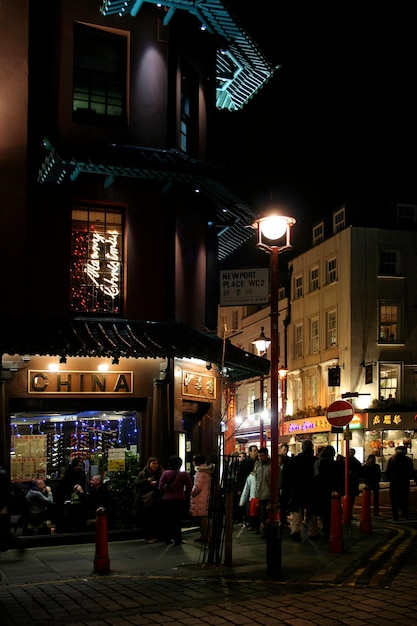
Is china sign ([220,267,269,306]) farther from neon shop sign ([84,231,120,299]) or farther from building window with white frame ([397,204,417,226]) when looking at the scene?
building window with white frame ([397,204,417,226])

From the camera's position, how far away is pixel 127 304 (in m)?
17.8

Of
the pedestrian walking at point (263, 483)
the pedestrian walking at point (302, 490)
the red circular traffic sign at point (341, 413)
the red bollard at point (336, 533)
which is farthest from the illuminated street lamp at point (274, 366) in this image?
the red circular traffic sign at point (341, 413)

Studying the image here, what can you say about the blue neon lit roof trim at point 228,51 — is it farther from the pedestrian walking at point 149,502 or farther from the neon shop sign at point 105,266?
the pedestrian walking at point 149,502

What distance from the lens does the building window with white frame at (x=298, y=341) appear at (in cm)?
4675

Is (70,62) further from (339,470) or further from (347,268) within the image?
(347,268)

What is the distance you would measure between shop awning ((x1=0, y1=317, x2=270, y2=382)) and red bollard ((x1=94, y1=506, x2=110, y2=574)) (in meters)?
4.34

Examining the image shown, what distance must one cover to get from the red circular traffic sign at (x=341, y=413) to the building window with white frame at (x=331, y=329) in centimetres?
2472

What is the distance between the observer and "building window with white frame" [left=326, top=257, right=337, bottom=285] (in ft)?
139

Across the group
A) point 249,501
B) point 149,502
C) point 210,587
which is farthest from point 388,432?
point 210,587

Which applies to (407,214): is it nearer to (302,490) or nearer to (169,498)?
(302,490)

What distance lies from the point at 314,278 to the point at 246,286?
3184cm

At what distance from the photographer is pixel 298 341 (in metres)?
47.2

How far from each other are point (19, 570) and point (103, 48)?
12.0 meters

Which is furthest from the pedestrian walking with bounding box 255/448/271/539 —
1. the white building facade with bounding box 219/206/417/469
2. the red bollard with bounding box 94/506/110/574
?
the white building facade with bounding box 219/206/417/469
